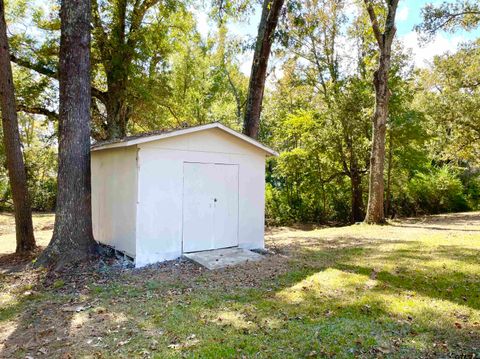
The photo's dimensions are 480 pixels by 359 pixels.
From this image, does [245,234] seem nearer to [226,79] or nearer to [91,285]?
[91,285]

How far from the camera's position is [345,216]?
1605 centimetres

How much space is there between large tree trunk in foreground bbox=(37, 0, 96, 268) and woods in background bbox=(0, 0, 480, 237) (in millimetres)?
4580

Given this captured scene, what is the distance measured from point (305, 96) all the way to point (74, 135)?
602 inches

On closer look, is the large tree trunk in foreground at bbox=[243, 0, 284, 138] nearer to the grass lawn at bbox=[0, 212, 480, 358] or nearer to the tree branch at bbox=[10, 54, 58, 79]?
the grass lawn at bbox=[0, 212, 480, 358]

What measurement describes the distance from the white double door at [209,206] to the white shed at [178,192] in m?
0.02

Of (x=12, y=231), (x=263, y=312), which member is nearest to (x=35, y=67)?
(x=12, y=231)

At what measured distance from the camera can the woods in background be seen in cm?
1162

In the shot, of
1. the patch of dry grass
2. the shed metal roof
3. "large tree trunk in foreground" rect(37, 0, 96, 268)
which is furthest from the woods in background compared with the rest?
"large tree trunk in foreground" rect(37, 0, 96, 268)

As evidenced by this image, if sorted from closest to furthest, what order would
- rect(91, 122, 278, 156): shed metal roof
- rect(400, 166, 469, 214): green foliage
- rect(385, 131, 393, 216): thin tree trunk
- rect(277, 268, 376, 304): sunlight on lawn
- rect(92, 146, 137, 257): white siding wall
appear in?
rect(277, 268, 376, 304): sunlight on lawn → rect(91, 122, 278, 156): shed metal roof → rect(92, 146, 137, 257): white siding wall → rect(385, 131, 393, 216): thin tree trunk → rect(400, 166, 469, 214): green foliage

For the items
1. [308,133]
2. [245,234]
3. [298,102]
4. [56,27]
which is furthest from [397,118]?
[56,27]

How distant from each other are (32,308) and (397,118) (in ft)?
43.8

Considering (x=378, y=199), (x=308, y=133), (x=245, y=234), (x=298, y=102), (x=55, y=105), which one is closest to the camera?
(x=245, y=234)

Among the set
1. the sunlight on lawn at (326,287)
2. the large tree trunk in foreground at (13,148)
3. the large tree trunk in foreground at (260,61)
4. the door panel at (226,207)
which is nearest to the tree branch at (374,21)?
the large tree trunk in foreground at (260,61)

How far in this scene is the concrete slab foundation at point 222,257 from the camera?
255 inches
